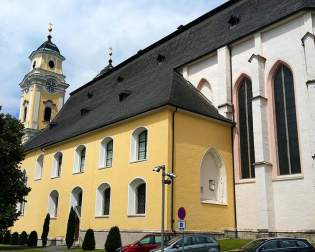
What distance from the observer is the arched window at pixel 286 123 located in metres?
24.0

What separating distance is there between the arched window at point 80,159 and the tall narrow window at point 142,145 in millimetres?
6760

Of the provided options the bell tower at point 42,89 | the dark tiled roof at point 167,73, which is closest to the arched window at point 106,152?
the dark tiled roof at point 167,73

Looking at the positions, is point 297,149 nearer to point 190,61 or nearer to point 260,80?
point 260,80

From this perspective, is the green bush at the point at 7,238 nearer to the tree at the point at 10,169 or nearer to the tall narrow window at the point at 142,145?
the tree at the point at 10,169

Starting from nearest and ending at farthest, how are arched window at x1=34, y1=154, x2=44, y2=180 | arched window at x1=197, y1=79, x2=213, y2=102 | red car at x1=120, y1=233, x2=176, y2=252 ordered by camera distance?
red car at x1=120, y1=233, x2=176, y2=252
arched window at x1=197, y1=79, x2=213, y2=102
arched window at x1=34, y1=154, x2=44, y2=180

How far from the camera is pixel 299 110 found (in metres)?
24.0

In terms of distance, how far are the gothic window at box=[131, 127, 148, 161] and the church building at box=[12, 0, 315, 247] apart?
0.21ft

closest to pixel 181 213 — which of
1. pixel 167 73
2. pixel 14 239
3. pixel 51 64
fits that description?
pixel 167 73

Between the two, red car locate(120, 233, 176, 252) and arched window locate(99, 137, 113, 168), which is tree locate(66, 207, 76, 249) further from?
red car locate(120, 233, 176, 252)

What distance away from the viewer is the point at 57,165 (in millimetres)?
34781

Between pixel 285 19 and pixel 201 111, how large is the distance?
7.79 meters

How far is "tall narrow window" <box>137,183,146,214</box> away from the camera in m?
25.3

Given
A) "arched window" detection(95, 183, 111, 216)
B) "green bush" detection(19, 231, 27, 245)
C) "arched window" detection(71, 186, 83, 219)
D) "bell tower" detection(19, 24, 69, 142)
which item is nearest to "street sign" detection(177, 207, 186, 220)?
"arched window" detection(95, 183, 111, 216)

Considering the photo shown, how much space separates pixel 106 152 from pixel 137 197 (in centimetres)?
499
